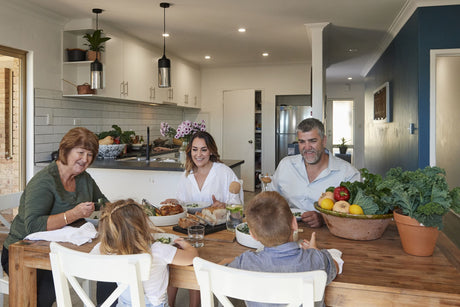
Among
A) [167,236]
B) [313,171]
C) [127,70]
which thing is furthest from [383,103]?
[167,236]

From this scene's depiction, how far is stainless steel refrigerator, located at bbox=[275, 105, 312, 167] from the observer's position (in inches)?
298

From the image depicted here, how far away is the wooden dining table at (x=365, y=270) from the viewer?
1177 millimetres

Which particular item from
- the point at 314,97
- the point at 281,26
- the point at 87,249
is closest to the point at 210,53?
the point at 281,26

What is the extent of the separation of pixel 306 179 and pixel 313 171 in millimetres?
75

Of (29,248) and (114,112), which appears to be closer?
(29,248)

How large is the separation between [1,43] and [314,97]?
3.41m

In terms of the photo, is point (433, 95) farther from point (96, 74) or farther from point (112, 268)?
point (112, 268)

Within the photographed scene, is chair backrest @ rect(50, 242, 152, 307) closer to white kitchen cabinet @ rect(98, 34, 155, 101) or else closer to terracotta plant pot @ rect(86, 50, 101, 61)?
terracotta plant pot @ rect(86, 50, 101, 61)

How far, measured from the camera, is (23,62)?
12.8 feet

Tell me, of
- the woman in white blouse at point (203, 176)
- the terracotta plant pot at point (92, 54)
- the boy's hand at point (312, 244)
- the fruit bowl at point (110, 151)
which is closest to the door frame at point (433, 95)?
the woman in white blouse at point (203, 176)

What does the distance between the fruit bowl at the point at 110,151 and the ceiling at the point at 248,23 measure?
1454mm

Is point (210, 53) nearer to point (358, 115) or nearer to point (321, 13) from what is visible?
point (321, 13)

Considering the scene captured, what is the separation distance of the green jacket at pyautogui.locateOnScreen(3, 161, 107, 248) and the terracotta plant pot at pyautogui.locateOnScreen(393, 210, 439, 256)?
1528mm

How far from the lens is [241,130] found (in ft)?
24.6
